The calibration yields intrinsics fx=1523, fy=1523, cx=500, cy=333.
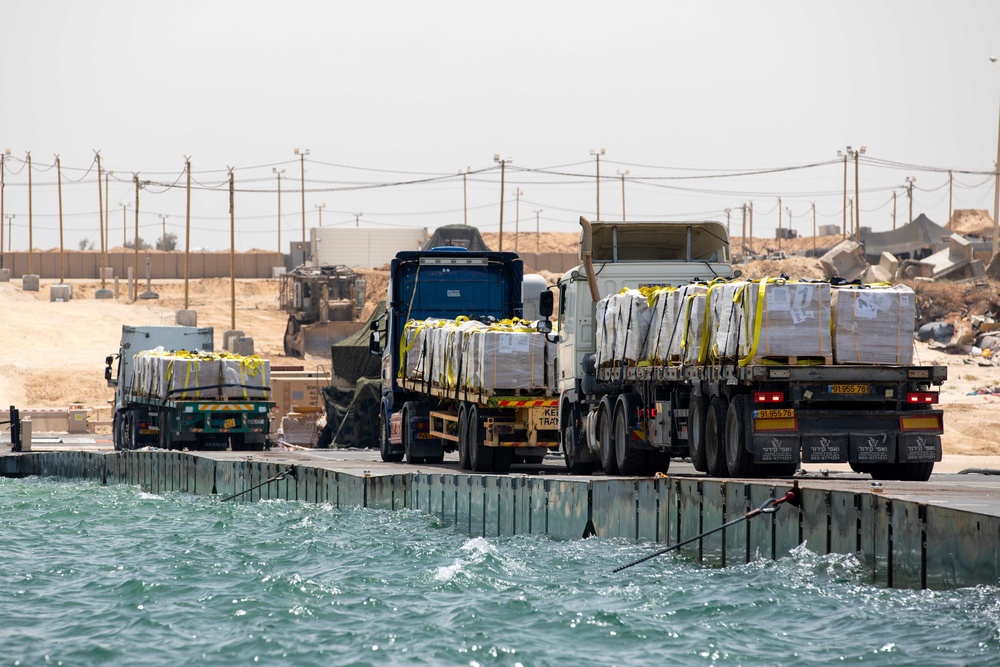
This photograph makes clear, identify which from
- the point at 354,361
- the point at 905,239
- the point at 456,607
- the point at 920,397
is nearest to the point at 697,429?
the point at 920,397

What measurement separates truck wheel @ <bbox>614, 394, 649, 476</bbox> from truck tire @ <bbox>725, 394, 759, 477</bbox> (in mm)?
2478

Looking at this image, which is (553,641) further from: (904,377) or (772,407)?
(904,377)

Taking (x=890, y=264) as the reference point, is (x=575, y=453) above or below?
below

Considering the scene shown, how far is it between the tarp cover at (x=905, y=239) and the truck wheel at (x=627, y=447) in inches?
2883

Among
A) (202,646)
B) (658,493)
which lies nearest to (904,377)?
(658,493)

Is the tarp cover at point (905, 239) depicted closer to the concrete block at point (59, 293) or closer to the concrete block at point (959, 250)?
the concrete block at point (959, 250)

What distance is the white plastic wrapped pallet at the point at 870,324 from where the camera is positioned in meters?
18.2

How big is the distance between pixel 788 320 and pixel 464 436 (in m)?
8.42

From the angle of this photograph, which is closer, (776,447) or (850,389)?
(776,447)

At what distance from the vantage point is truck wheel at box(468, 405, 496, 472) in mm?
24562

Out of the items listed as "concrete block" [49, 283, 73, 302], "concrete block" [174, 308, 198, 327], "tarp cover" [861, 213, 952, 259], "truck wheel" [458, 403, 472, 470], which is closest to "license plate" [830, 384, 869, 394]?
"truck wheel" [458, 403, 472, 470]

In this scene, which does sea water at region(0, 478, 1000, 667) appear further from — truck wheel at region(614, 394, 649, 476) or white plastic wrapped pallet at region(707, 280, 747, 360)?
white plastic wrapped pallet at region(707, 280, 747, 360)

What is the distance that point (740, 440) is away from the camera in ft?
60.9

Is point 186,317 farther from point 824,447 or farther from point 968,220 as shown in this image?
point 968,220
